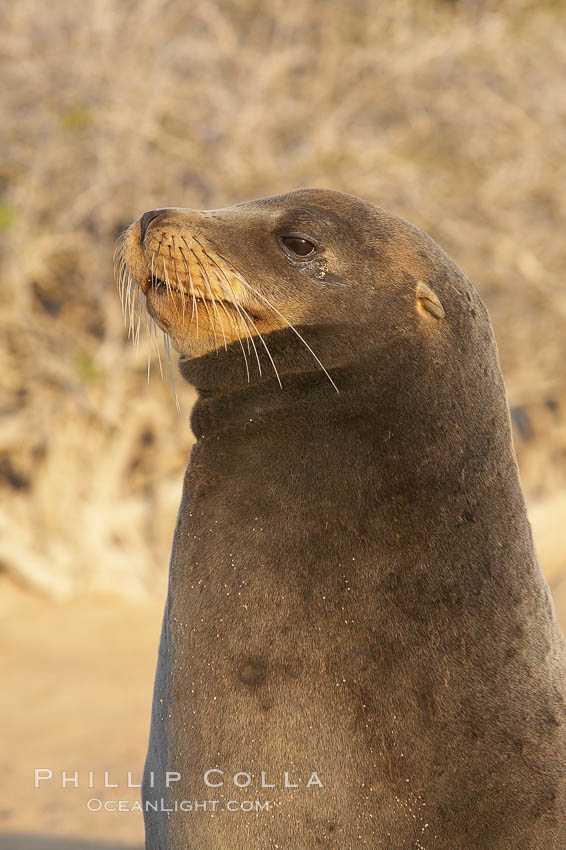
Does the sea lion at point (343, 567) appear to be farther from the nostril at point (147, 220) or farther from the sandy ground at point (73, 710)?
the sandy ground at point (73, 710)

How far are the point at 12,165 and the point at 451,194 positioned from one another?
404 cm

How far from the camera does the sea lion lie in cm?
203

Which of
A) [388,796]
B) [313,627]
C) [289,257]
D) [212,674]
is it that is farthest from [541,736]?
[289,257]

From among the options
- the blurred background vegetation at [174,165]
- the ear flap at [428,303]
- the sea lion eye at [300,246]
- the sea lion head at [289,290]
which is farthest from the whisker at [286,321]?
the blurred background vegetation at [174,165]

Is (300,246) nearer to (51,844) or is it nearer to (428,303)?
(428,303)

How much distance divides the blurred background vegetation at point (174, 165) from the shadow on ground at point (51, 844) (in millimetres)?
4502

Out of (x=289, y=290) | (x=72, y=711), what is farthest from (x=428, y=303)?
(x=72, y=711)

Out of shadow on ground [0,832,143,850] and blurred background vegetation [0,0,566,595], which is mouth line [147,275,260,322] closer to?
shadow on ground [0,832,143,850]

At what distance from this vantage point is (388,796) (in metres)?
2.03

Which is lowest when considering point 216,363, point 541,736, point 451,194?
point 541,736

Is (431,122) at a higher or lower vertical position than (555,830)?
higher

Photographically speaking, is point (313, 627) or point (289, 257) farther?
point (289, 257)

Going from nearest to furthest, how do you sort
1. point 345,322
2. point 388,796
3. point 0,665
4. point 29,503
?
point 388,796 → point 345,322 → point 0,665 → point 29,503

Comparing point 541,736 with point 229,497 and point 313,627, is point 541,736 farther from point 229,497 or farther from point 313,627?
point 229,497
